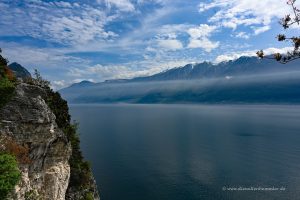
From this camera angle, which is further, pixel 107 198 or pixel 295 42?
pixel 107 198

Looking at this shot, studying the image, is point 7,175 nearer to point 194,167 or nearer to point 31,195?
point 31,195

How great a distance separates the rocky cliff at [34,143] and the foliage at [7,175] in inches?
141

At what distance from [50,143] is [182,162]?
9064 centimetres

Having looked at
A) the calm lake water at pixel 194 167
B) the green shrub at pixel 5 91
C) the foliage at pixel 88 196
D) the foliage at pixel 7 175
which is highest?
the green shrub at pixel 5 91

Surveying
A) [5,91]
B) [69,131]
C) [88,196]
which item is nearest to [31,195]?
[5,91]

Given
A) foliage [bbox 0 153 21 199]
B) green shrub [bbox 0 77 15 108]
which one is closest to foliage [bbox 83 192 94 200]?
green shrub [bbox 0 77 15 108]

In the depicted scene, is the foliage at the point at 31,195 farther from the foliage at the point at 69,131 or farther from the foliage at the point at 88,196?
the foliage at the point at 88,196

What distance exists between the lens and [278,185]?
98188 mm

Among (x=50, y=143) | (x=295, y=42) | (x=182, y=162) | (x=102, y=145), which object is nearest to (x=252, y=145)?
(x=182, y=162)

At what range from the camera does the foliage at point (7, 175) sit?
28.2 m

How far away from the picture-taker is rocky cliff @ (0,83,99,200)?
3614 centimetres

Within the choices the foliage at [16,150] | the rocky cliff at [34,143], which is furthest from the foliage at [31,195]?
the foliage at [16,150]

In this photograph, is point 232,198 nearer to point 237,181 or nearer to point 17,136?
point 237,181

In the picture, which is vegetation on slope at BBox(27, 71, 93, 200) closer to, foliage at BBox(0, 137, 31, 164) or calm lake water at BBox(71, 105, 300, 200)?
foliage at BBox(0, 137, 31, 164)
